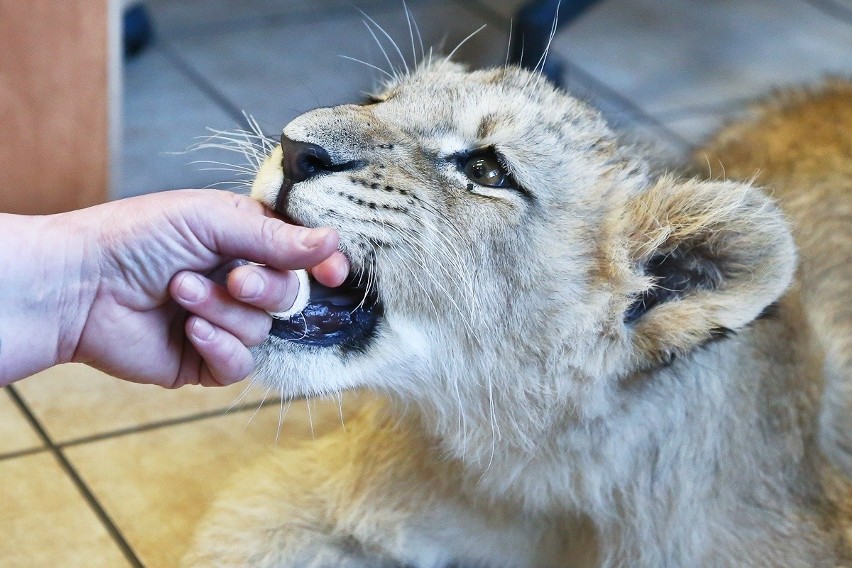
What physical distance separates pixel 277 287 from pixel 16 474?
0.86 m

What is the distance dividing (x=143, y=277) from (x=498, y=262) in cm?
49

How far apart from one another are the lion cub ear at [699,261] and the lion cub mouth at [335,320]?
361 mm

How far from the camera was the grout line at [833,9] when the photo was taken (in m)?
4.51

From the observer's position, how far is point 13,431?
2.31 metres

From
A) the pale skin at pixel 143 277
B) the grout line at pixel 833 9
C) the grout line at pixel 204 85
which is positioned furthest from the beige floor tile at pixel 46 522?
the grout line at pixel 833 9

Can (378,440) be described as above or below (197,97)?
below

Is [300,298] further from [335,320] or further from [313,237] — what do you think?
[313,237]

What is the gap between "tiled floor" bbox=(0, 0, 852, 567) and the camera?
2139mm

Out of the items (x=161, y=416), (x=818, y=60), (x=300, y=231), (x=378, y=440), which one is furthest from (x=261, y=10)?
(x=300, y=231)

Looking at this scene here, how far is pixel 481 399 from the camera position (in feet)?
5.75

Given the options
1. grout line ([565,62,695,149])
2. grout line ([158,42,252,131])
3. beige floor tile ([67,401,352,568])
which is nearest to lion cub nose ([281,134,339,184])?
beige floor tile ([67,401,352,568])

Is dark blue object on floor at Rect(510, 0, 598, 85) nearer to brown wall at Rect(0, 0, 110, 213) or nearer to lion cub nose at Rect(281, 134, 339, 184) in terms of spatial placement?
brown wall at Rect(0, 0, 110, 213)

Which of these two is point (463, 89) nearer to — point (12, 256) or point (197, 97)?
point (12, 256)

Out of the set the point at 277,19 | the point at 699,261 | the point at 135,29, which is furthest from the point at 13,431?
the point at 277,19
